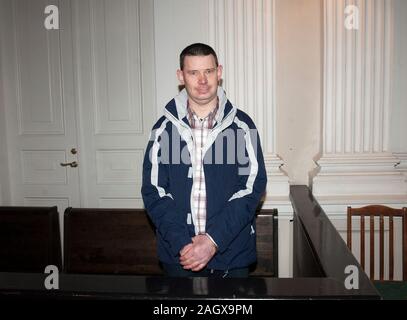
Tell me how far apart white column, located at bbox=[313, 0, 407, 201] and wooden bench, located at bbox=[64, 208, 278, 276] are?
1.33 metres

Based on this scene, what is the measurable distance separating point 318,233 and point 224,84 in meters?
1.41

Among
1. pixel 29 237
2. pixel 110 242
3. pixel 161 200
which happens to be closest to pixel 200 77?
pixel 161 200

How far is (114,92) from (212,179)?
1.90 m

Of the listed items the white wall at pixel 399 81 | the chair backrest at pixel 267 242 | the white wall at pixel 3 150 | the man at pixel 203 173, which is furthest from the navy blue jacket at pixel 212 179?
the white wall at pixel 3 150

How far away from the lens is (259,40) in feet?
9.78

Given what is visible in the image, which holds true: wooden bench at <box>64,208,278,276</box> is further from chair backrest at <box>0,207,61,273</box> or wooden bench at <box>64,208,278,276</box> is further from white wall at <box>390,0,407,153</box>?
white wall at <box>390,0,407,153</box>

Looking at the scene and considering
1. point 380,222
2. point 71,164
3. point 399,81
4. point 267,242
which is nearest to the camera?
point 380,222

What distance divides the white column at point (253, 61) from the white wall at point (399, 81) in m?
0.91

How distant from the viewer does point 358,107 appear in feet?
9.75

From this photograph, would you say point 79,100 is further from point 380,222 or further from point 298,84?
point 380,222

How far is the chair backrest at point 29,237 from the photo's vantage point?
3.23 m

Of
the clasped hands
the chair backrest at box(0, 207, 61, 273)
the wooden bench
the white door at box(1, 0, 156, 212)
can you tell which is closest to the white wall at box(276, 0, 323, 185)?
the white door at box(1, 0, 156, 212)

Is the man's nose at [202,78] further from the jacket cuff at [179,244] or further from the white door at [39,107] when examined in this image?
the white door at [39,107]
